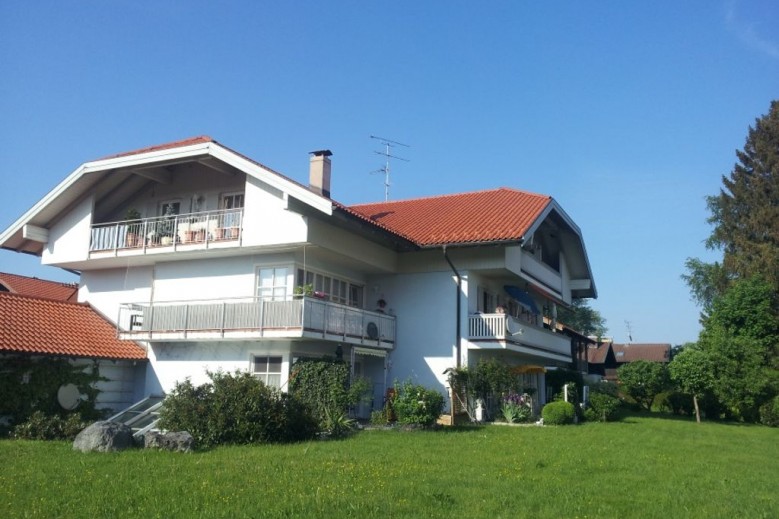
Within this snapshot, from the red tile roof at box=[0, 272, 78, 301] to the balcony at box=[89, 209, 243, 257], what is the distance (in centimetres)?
781

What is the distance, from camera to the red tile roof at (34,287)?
32656 millimetres

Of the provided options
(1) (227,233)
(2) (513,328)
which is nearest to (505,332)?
(2) (513,328)

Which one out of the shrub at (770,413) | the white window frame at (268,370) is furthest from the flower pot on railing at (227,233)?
the shrub at (770,413)

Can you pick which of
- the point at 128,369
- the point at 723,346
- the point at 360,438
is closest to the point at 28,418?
the point at 128,369

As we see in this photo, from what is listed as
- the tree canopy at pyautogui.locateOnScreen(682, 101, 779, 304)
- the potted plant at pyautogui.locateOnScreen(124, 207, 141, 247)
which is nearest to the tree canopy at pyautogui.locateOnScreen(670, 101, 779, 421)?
the tree canopy at pyautogui.locateOnScreen(682, 101, 779, 304)

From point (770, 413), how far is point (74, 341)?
30.7 metres

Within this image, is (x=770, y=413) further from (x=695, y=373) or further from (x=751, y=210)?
(x=751, y=210)

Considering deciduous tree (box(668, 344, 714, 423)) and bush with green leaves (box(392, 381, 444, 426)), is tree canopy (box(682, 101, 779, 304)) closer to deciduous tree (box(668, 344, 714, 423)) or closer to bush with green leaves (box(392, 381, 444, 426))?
deciduous tree (box(668, 344, 714, 423))

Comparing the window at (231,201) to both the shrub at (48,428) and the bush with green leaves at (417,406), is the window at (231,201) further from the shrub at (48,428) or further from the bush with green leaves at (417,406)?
the shrub at (48,428)

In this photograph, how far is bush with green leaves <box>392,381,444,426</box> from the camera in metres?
20.8

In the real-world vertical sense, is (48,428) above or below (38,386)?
below

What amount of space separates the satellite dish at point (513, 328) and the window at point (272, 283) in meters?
7.87

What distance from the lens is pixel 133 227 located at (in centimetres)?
2533

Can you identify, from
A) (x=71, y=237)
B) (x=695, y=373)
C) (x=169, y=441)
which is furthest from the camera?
(x=695, y=373)
